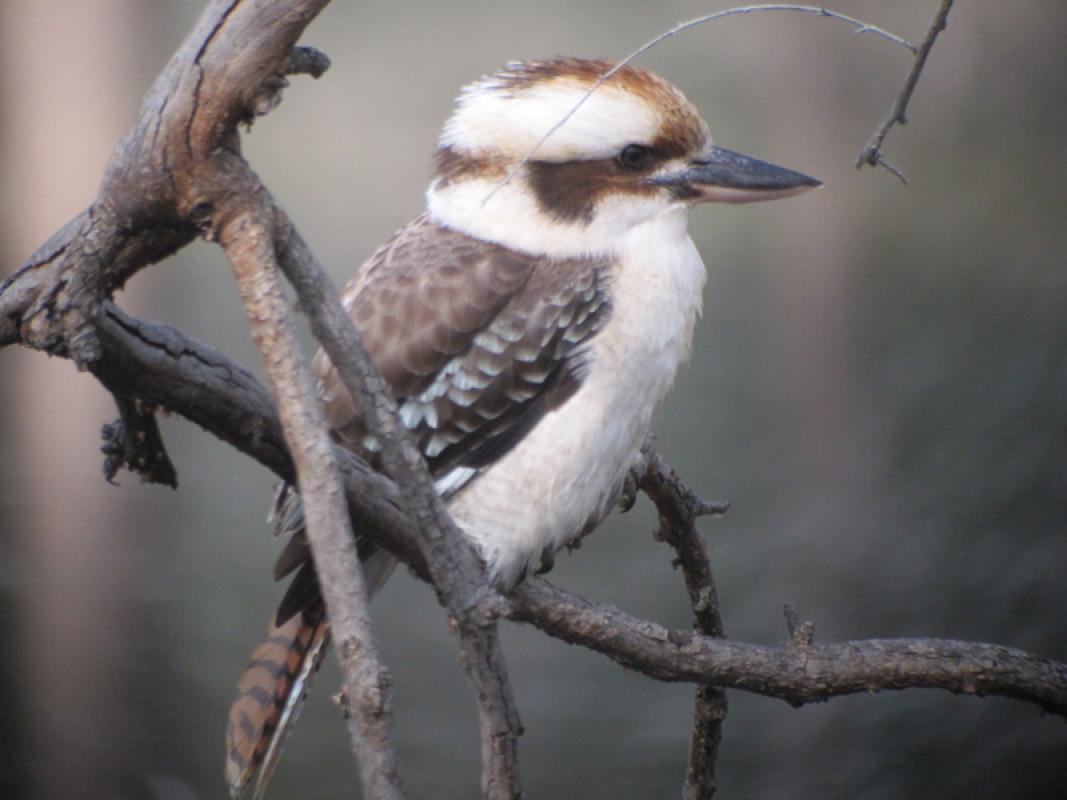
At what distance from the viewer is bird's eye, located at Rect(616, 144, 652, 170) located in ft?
4.04

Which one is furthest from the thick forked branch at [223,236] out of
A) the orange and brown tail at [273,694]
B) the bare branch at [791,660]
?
the orange and brown tail at [273,694]

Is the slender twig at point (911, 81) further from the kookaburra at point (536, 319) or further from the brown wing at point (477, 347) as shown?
the brown wing at point (477, 347)

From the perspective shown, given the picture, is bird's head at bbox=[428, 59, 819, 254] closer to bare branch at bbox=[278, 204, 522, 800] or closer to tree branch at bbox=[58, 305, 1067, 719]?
tree branch at bbox=[58, 305, 1067, 719]

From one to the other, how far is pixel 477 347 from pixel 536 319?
6cm

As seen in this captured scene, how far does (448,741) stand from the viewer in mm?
1845

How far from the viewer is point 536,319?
1241 mm

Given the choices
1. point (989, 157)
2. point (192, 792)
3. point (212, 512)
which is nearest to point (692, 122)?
point (989, 157)

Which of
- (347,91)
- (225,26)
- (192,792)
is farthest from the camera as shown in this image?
(192,792)

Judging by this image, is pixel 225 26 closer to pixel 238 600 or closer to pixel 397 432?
pixel 397 432

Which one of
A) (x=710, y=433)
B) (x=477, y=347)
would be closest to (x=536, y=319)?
(x=477, y=347)

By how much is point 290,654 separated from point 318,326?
0.64m

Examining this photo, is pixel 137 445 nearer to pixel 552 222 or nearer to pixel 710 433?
pixel 552 222

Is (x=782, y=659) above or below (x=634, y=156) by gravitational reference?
below

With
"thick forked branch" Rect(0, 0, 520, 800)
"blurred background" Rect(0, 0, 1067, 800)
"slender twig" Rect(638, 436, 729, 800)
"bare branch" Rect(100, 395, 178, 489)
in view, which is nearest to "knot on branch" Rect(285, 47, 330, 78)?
"thick forked branch" Rect(0, 0, 520, 800)
